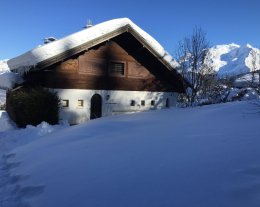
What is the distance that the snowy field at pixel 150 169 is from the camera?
3.35m

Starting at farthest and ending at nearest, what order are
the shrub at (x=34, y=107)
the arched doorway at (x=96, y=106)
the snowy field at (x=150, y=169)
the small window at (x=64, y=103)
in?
the arched doorway at (x=96, y=106) → the small window at (x=64, y=103) → the shrub at (x=34, y=107) → the snowy field at (x=150, y=169)

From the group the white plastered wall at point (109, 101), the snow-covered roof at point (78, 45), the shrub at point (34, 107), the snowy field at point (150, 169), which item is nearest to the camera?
the snowy field at point (150, 169)

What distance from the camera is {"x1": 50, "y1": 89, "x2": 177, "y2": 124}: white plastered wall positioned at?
1784cm

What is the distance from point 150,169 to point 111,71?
15268 mm

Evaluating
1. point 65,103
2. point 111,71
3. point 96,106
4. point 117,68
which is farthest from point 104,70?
point 65,103

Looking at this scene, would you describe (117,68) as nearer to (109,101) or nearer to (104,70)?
(104,70)

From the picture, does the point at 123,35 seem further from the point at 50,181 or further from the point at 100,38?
the point at 50,181

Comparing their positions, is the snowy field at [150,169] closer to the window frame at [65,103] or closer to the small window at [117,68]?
the window frame at [65,103]

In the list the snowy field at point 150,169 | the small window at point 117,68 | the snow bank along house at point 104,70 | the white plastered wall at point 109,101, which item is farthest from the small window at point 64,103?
the snowy field at point 150,169

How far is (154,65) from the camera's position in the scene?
20.3 metres

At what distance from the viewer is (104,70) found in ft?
61.9

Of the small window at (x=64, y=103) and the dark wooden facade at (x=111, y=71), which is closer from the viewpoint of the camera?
the dark wooden facade at (x=111, y=71)

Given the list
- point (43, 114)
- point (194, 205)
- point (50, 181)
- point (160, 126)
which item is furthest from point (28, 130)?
point (194, 205)

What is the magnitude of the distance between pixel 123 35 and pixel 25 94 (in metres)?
6.30
